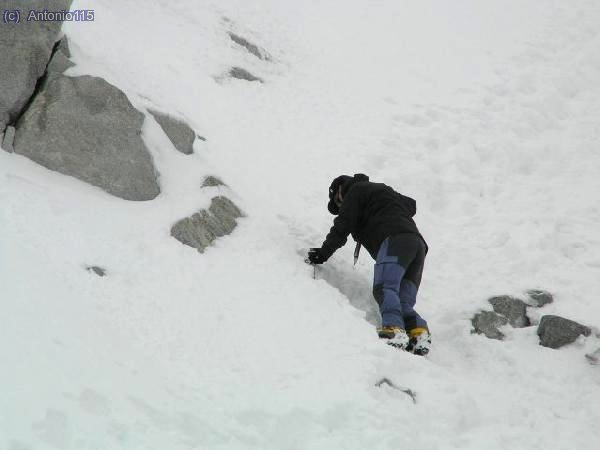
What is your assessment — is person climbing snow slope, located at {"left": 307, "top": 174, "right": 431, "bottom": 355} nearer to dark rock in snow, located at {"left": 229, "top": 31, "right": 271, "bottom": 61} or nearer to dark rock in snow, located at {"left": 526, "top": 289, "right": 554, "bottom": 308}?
dark rock in snow, located at {"left": 526, "top": 289, "right": 554, "bottom": 308}

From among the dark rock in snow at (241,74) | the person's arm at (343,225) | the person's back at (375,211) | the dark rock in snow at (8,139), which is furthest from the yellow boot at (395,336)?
the dark rock in snow at (241,74)

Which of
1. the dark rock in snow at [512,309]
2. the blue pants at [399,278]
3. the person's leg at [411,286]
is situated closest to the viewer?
the blue pants at [399,278]

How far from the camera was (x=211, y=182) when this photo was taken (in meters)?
7.49

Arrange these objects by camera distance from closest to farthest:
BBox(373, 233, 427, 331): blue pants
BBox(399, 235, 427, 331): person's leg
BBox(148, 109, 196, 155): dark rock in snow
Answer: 1. BBox(373, 233, 427, 331): blue pants
2. BBox(399, 235, 427, 331): person's leg
3. BBox(148, 109, 196, 155): dark rock in snow

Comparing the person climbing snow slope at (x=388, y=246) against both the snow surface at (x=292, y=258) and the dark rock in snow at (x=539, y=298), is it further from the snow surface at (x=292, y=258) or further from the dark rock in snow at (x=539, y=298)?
the dark rock in snow at (x=539, y=298)

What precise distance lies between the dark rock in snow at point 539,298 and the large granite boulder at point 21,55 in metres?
6.82

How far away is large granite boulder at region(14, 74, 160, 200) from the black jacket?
2317mm

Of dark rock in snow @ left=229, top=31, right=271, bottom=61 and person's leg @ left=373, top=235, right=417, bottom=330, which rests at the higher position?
person's leg @ left=373, top=235, right=417, bottom=330

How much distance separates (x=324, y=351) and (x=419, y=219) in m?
4.55

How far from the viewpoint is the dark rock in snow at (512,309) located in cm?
693

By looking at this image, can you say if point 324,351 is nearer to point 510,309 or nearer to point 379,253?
point 379,253

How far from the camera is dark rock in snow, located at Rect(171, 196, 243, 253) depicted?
247 inches

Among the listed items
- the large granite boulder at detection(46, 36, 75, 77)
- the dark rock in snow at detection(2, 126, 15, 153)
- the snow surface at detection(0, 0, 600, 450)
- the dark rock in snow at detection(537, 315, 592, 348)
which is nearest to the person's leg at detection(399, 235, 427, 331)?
the snow surface at detection(0, 0, 600, 450)

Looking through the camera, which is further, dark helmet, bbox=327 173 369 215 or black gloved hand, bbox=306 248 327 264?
dark helmet, bbox=327 173 369 215
